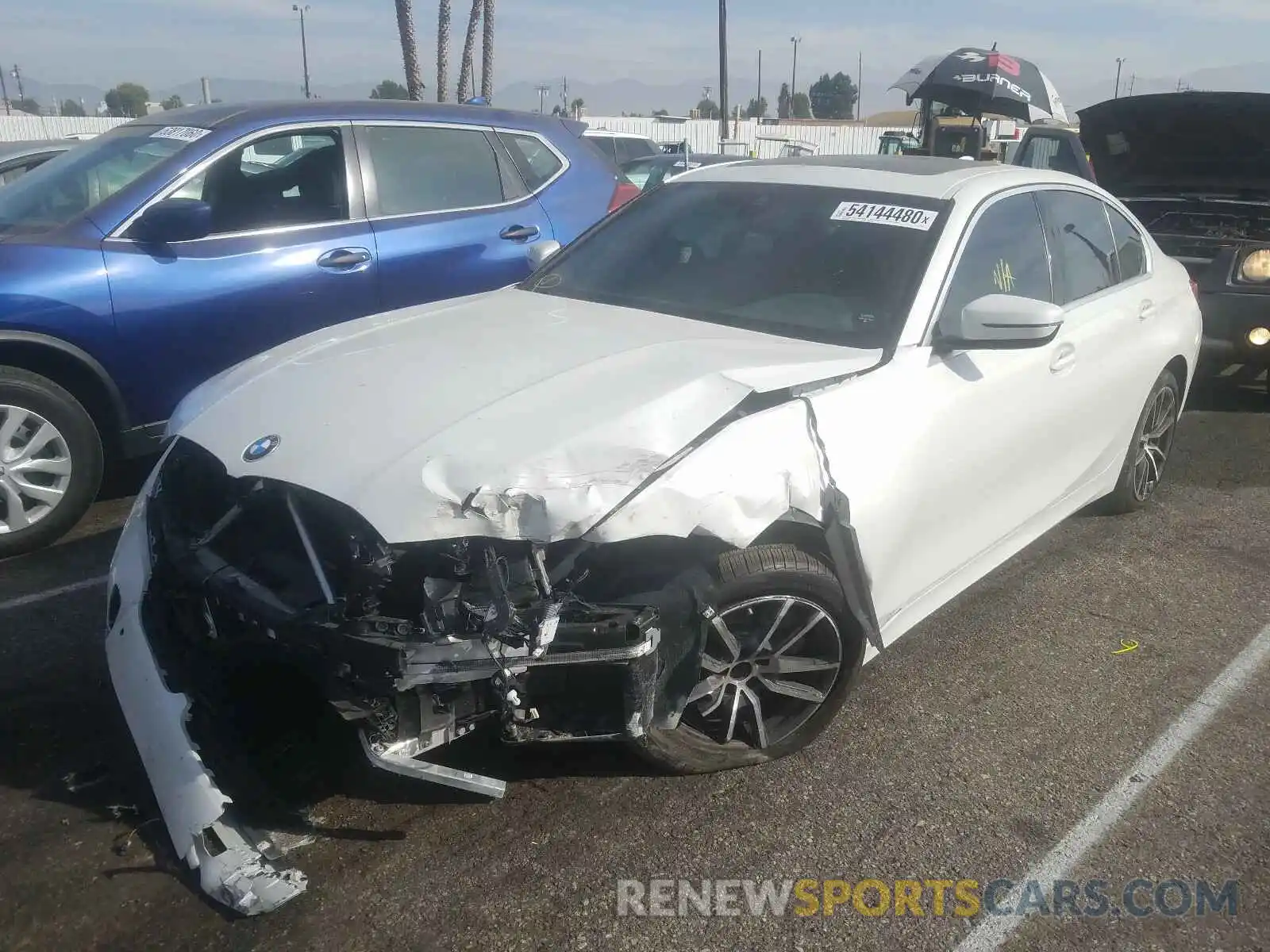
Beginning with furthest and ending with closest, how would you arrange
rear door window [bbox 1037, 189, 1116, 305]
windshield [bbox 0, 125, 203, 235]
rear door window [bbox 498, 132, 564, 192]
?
1. rear door window [bbox 498, 132, 564, 192]
2. windshield [bbox 0, 125, 203, 235]
3. rear door window [bbox 1037, 189, 1116, 305]

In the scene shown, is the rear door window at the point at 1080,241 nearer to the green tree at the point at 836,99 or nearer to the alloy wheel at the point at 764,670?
the alloy wheel at the point at 764,670

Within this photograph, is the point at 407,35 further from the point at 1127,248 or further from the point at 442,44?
the point at 1127,248

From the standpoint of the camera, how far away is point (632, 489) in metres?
2.49

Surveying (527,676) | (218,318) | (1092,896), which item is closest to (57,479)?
(218,318)

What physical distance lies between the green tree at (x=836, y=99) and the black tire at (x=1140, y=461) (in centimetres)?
10217

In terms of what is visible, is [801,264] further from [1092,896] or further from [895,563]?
[1092,896]

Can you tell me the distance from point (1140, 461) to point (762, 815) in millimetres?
3083

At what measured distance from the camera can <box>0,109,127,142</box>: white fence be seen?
97.8 feet

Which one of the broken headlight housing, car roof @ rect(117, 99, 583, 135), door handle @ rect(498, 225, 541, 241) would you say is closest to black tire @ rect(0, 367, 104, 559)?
car roof @ rect(117, 99, 583, 135)

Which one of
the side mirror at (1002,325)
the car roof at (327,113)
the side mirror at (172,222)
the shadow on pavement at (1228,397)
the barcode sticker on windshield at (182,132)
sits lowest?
the shadow on pavement at (1228,397)

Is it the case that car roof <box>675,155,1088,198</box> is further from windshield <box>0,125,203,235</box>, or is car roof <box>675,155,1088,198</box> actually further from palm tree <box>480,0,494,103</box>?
palm tree <box>480,0,494,103</box>

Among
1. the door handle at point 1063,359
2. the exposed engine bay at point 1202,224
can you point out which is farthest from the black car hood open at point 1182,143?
the door handle at point 1063,359

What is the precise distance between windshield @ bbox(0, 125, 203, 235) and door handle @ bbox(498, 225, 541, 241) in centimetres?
161

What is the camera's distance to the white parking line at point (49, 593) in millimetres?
3953
